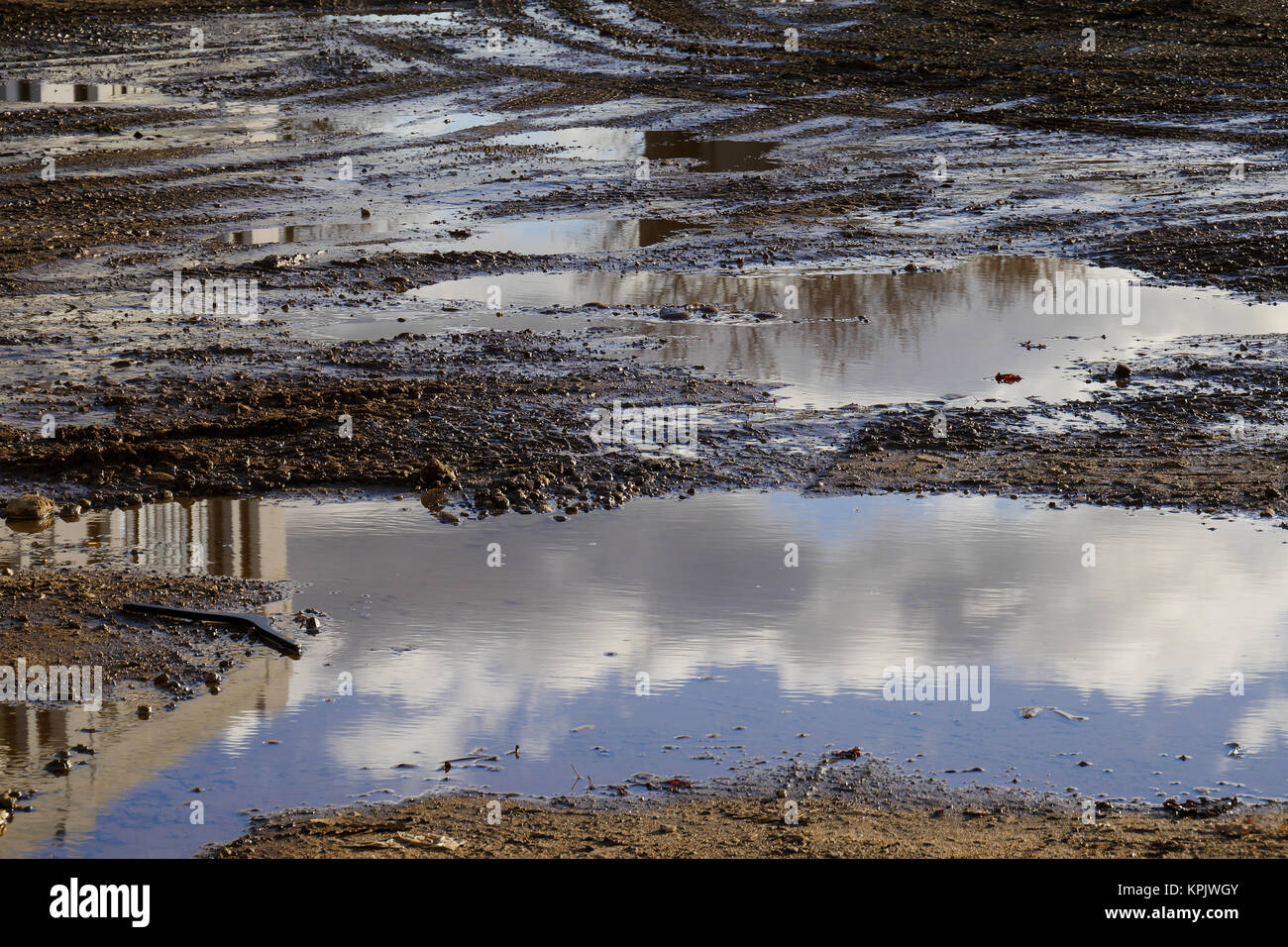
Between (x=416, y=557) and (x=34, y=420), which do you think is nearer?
(x=416, y=557)

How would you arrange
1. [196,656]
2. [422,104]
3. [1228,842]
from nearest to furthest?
[1228,842], [196,656], [422,104]

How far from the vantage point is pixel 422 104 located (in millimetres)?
Result: 21031

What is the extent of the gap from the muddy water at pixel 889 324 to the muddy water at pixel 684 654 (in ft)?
6.92

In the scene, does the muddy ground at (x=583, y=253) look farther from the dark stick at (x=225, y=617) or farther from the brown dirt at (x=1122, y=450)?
the dark stick at (x=225, y=617)

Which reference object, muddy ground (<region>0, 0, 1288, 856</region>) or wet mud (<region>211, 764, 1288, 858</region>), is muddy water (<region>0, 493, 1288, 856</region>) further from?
muddy ground (<region>0, 0, 1288, 856</region>)

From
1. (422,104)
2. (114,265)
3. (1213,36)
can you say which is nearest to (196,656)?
(114,265)

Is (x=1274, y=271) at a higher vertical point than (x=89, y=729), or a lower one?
higher

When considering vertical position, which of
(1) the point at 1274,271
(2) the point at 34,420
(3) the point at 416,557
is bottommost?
(3) the point at 416,557

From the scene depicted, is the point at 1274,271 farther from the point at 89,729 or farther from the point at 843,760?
the point at 89,729

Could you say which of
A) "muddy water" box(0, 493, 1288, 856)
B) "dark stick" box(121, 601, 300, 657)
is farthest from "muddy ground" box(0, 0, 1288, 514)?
"dark stick" box(121, 601, 300, 657)

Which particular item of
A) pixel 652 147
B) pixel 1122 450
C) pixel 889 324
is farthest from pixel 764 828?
pixel 652 147

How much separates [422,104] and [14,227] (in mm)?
8399

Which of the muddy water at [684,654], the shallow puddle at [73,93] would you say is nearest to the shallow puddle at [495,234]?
the muddy water at [684,654]

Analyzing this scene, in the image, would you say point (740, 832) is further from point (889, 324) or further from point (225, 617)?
point (889, 324)
